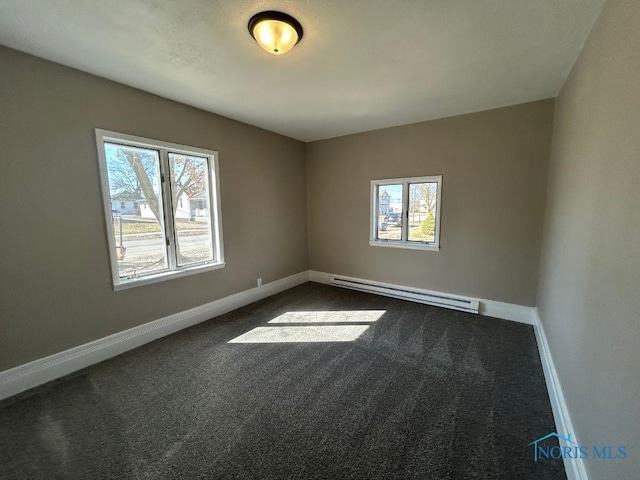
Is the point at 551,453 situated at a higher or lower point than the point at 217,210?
lower

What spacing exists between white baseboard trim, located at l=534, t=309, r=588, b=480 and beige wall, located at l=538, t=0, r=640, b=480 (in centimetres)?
8

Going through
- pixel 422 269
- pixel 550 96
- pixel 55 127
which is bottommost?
pixel 422 269

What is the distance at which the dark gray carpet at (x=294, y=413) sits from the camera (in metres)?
1.43

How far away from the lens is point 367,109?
3.16m

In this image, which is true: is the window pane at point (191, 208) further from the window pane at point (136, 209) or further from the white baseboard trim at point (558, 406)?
the white baseboard trim at point (558, 406)

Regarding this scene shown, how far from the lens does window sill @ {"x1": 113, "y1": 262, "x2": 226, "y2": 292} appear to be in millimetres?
2580

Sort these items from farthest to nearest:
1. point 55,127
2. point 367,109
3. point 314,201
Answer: point 314,201
point 367,109
point 55,127

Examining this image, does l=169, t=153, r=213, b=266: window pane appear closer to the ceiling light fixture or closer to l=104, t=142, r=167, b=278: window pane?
l=104, t=142, r=167, b=278: window pane

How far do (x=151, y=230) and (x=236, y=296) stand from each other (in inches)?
55.6

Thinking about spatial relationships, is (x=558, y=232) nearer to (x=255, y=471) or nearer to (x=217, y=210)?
(x=255, y=471)

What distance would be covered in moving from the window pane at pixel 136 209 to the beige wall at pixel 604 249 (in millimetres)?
3543

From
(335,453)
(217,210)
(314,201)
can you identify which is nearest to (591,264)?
(335,453)

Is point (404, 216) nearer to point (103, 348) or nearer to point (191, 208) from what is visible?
point (191, 208)

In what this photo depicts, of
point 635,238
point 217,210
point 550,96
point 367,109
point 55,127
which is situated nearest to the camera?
point 635,238
